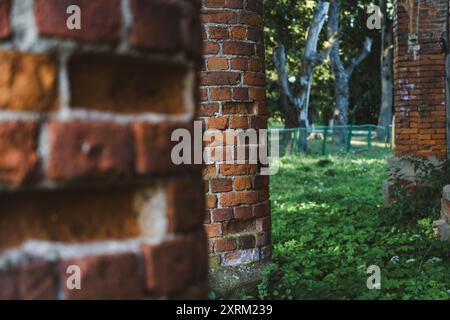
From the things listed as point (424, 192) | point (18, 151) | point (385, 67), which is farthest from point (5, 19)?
point (385, 67)

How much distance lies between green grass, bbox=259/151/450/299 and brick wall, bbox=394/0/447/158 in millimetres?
1219

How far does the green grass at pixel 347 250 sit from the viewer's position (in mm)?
4012

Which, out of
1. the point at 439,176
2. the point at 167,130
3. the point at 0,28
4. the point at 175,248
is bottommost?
the point at 439,176

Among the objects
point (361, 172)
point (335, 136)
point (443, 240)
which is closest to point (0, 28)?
point (443, 240)

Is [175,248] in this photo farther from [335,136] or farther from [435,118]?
[335,136]

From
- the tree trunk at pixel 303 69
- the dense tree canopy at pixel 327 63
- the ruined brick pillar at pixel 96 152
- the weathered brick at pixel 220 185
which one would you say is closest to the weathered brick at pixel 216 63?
the weathered brick at pixel 220 185

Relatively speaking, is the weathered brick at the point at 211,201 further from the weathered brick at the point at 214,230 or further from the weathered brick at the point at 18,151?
the weathered brick at the point at 18,151

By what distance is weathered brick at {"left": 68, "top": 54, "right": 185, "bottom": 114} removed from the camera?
0.91 meters

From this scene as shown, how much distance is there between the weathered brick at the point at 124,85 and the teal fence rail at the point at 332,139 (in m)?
17.0

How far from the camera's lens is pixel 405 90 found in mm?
7996

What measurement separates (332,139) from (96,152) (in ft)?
73.9

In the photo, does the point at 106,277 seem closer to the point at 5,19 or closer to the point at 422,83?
the point at 5,19

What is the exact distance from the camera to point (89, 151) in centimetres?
89
